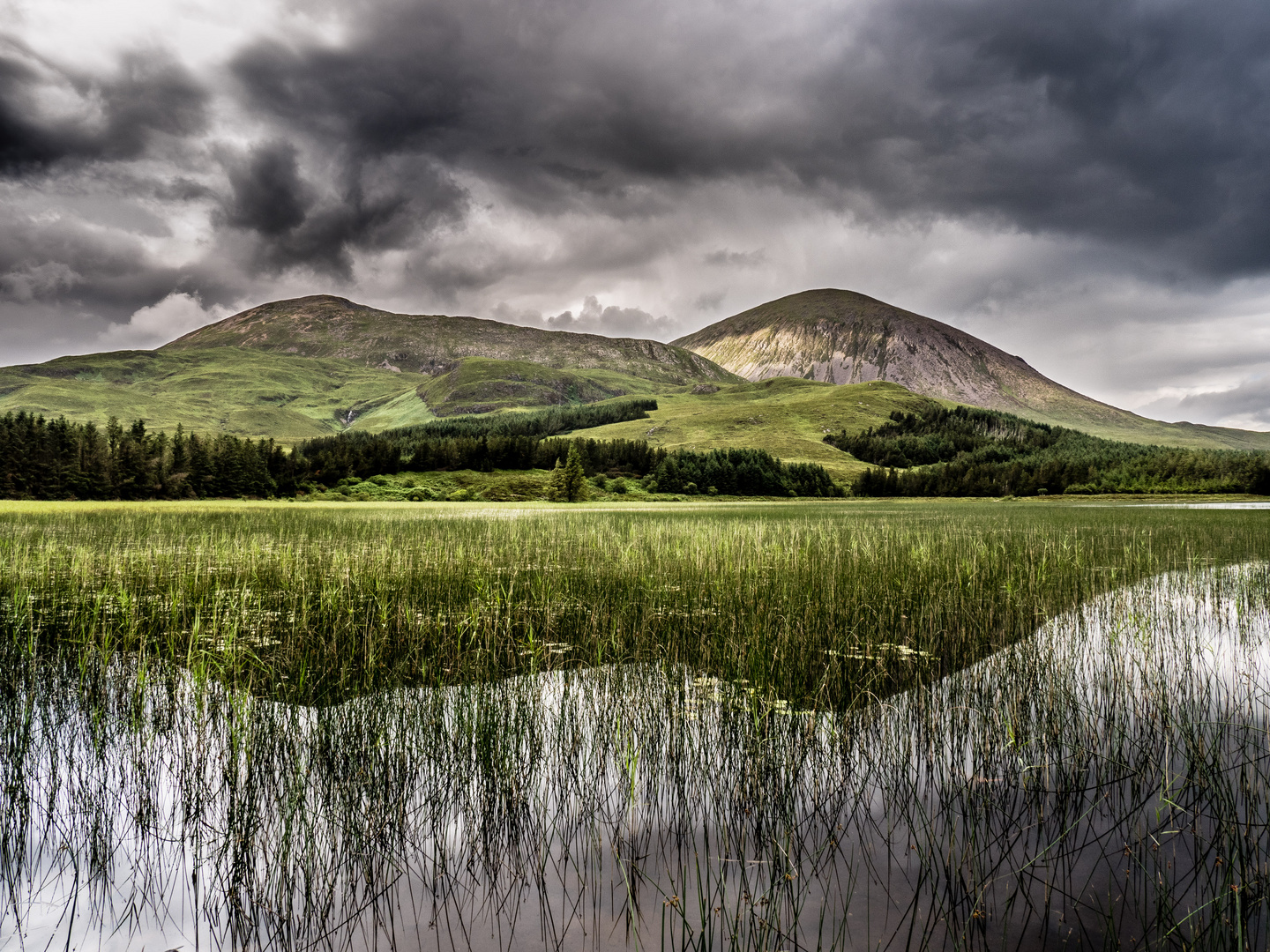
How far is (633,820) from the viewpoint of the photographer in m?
4.27

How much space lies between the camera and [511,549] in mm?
18688

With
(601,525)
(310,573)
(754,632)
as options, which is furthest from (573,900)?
(601,525)

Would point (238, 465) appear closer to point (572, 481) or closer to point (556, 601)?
point (572, 481)

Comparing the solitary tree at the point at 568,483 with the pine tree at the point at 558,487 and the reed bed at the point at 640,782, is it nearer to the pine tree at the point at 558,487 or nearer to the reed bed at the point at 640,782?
the pine tree at the point at 558,487

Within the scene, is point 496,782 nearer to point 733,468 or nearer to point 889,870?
point 889,870

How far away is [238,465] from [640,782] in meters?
97.5

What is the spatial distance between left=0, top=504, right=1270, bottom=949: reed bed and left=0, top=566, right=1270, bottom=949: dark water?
24 millimetres

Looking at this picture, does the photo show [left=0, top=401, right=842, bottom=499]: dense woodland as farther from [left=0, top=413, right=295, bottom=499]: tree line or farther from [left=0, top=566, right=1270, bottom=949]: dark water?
[left=0, top=566, right=1270, bottom=949]: dark water

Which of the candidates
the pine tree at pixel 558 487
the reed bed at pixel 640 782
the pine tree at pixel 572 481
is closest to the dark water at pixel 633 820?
the reed bed at pixel 640 782

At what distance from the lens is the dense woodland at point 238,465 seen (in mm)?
74562

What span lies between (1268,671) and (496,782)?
9.03 metres

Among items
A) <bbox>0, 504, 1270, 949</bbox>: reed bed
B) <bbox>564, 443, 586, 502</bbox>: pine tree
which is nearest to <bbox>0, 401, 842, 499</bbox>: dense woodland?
<bbox>564, 443, 586, 502</bbox>: pine tree

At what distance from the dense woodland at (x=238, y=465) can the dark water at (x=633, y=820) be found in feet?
294

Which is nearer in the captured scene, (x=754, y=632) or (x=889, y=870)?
(x=889, y=870)
